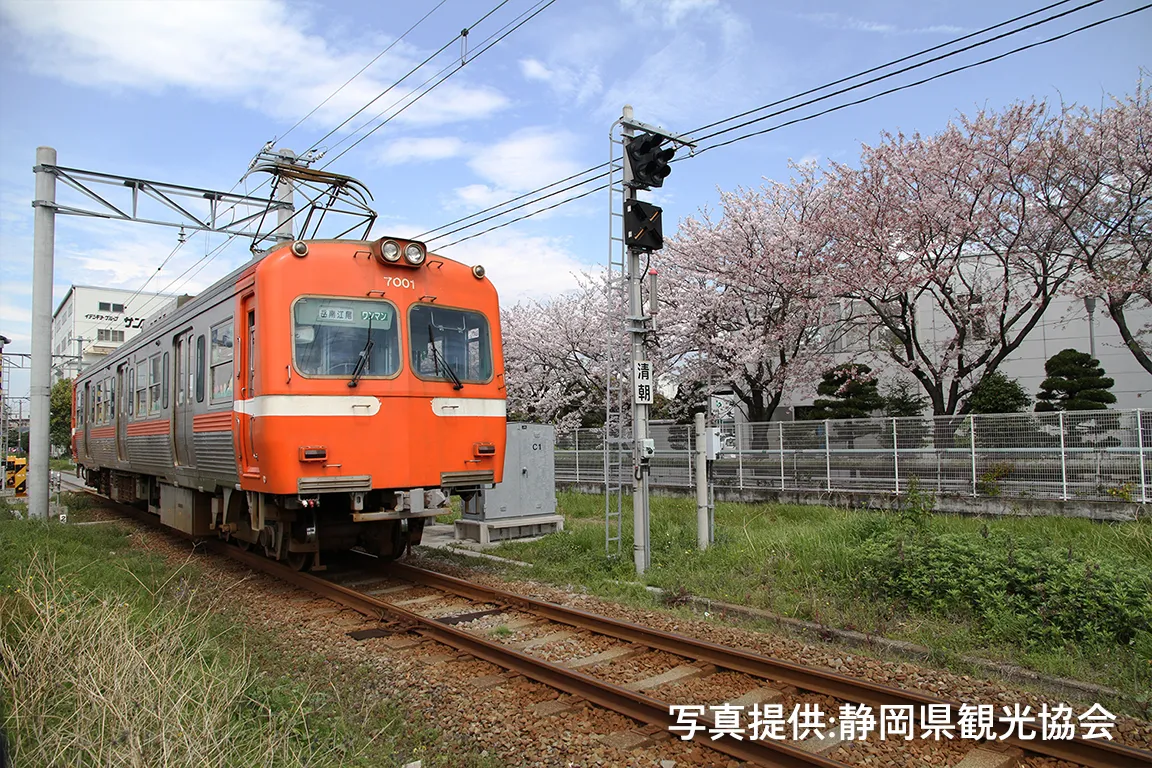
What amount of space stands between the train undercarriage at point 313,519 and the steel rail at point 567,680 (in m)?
0.51

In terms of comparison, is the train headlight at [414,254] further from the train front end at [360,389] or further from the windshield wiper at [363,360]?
the windshield wiper at [363,360]

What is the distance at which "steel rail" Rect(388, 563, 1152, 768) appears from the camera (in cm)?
400

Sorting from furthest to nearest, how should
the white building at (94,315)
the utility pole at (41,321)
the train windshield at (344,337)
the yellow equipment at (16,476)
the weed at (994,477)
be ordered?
the white building at (94,315) < the yellow equipment at (16,476) < the utility pole at (41,321) < the weed at (994,477) < the train windshield at (344,337)

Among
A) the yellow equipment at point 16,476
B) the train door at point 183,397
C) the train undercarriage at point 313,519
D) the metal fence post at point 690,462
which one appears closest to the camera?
the train undercarriage at point 313,519

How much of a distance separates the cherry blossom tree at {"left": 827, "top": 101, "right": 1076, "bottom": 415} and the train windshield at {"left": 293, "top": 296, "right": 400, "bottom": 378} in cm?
1299

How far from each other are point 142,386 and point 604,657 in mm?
9701

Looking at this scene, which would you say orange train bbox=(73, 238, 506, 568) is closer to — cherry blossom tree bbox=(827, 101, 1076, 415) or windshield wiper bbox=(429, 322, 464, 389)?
windshield wiper bbox=(429, 322, 464, 389)

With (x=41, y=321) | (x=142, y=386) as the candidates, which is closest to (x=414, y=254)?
(x=142, y=386)

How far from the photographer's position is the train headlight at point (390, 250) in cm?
802

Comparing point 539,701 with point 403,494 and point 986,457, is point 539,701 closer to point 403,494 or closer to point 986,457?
point 403,494

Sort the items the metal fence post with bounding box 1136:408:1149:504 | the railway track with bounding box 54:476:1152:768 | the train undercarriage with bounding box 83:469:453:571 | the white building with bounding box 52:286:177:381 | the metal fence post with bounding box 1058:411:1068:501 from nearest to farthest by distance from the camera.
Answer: the railway track with bounding box 54:476:1152:768 < the train undercarriage with bounding box 83:469:453:571 < the metal fence post with bounding box 1136:408:1149:504 < the metal fence post with bounding box 1058:411:1068:501 < the white building with bounding box 52:286:177:381

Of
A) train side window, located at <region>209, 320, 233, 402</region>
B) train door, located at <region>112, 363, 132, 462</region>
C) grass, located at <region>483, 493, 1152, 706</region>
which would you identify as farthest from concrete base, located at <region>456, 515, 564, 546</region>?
train door, located at <region>112, 363, 132, 462</region>

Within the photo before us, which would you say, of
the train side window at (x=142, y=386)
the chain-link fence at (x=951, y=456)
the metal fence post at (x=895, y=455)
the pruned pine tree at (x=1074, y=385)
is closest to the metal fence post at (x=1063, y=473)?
the chain-link fence at (x=951, y=456)

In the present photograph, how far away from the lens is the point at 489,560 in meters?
10.4
